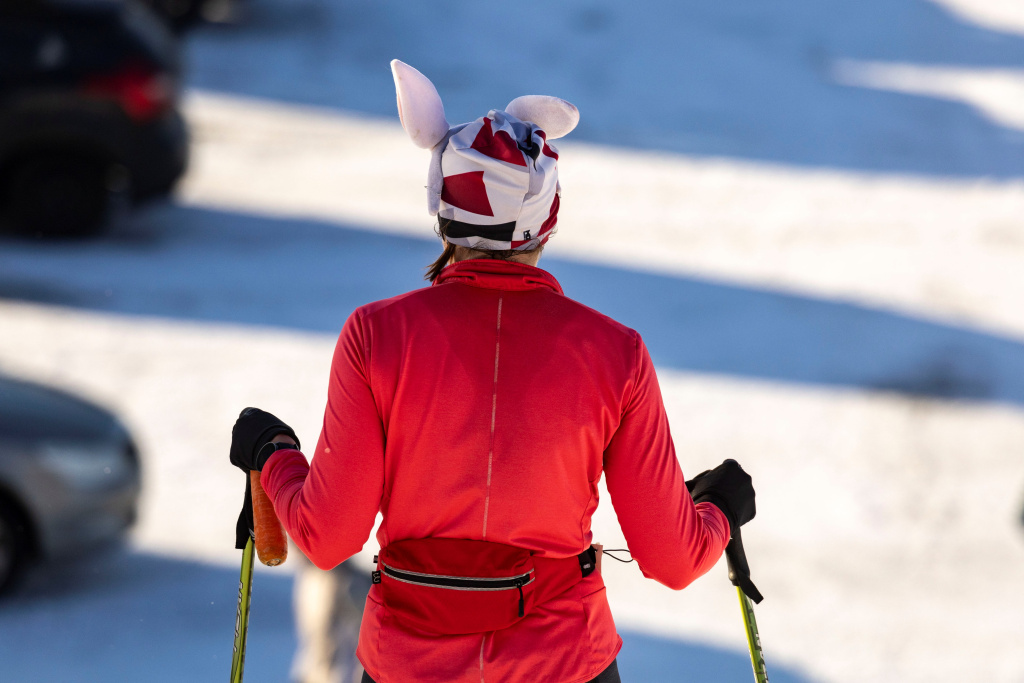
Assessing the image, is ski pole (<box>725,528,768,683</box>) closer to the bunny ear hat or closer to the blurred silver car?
the bunny ear hat

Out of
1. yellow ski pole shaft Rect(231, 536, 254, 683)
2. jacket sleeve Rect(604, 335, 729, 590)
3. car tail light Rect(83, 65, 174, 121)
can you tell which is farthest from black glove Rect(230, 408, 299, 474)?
car tail light Rect(83, 65, 174, 121)

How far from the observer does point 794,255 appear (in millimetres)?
9367

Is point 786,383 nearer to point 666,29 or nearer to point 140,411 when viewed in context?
point 140,411

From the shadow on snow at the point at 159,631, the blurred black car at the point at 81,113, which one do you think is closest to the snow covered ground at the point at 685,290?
the shadow on snow at the point at 159,631

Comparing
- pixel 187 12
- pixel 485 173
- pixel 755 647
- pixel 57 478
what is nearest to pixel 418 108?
pixel 485 173

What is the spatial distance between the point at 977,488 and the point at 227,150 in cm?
763

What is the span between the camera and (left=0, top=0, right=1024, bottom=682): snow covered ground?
511cm

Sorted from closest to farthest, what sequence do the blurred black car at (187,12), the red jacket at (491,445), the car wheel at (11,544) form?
the red jacket at (491,445) → the car wheel at (11,544) → the blurred black car at (187,12)

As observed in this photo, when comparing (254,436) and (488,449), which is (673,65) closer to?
(254,436)

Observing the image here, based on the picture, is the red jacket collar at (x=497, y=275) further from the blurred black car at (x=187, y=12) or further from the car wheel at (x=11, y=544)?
the blurred black car at (x=187, y=12)

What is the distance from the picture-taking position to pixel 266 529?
2.09 meters

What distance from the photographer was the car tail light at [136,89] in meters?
8.36

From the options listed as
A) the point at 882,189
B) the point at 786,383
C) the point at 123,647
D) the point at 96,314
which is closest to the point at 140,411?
the point at 96,314

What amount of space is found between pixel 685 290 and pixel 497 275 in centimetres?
696
